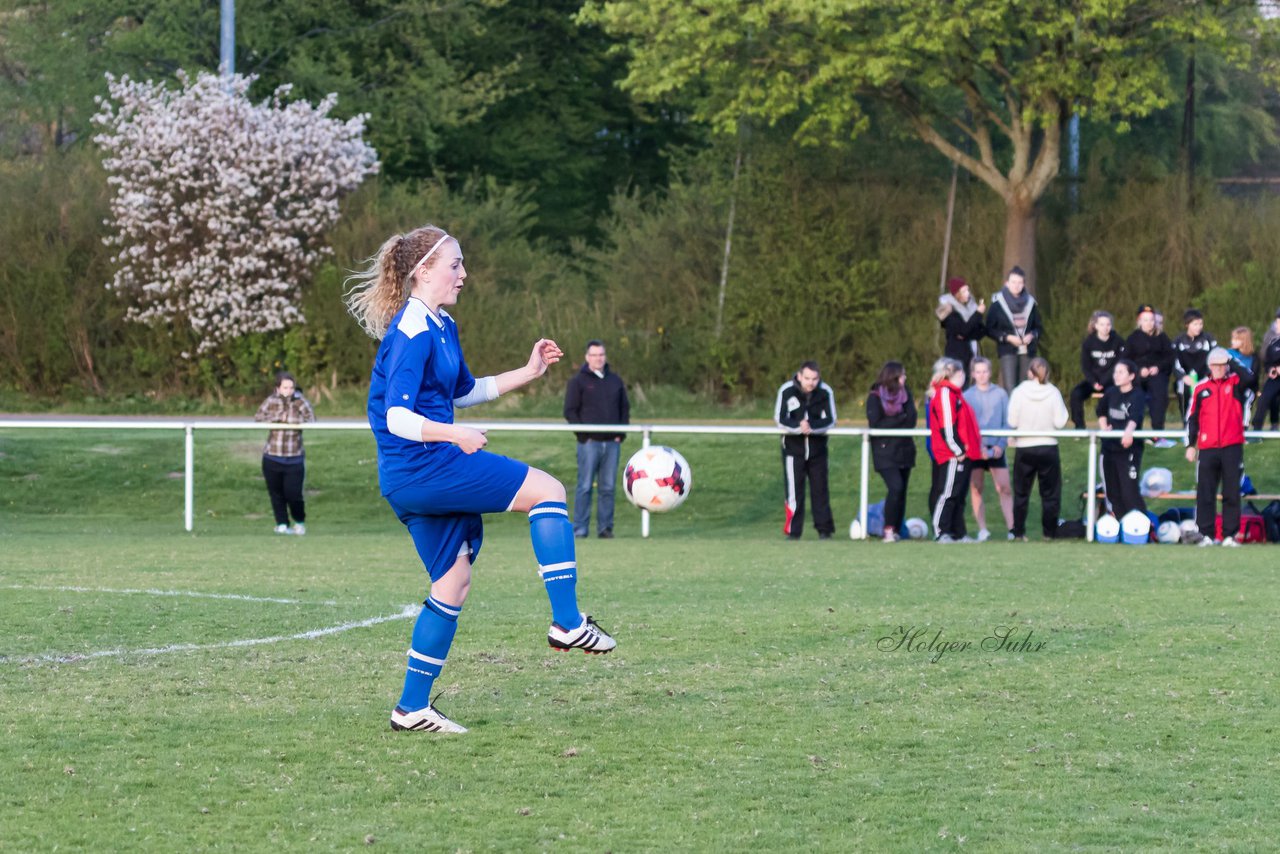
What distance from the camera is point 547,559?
21.4 ft

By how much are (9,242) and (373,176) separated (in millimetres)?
6691

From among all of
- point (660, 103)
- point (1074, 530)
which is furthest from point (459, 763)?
point (660, 103)

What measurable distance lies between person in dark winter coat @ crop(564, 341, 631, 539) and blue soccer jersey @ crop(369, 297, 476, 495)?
1075 centimetres

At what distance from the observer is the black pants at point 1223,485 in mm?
15859

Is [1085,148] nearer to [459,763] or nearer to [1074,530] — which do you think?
[1074,530]

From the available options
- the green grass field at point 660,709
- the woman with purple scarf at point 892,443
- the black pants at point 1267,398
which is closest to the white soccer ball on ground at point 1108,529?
the woman with purple scarf at point 892,443

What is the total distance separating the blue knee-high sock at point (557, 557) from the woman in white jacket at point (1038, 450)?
11.1 metres

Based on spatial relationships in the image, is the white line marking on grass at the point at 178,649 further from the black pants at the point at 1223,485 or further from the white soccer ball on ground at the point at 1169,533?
the white soccer ball on ground at the point at 1169,533

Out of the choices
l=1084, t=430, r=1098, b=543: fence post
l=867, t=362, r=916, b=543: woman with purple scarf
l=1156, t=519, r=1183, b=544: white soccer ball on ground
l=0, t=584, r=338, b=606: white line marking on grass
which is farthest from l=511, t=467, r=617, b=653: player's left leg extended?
l=1156, t=519, r=1183, b=544: white soccer ball on ground

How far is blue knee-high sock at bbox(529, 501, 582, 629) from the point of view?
21.1 ft

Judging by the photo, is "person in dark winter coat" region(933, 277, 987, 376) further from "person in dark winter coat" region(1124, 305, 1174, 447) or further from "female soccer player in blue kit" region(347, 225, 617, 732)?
"female soccer player in blue kit" region(347, 225, 617, 732)

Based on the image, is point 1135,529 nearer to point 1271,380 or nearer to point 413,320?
point 1271,380

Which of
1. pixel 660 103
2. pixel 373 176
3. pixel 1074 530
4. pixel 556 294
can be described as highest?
pixel 660 103

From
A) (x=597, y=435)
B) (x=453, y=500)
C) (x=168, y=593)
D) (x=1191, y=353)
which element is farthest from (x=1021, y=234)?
(x=453, y=500)
